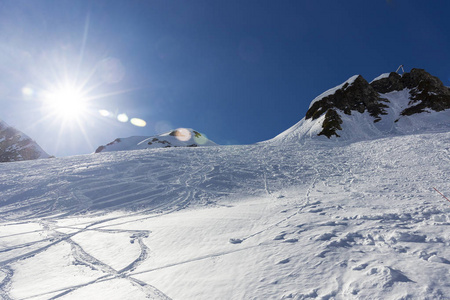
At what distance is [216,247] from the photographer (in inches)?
173

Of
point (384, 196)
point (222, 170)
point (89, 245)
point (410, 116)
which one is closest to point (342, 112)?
point (410, 116)

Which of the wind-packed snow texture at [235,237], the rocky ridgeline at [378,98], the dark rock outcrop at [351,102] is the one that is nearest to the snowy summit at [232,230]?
the wind-packed snow texture at [235,237]

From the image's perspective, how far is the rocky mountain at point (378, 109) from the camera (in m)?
27.4

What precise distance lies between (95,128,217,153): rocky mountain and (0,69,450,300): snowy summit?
4195 cm

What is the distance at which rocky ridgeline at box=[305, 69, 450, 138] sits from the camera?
3017cm

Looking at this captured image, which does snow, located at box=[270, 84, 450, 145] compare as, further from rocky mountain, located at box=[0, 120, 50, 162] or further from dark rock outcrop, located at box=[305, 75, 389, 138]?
rocky mountain, located at box=[0, 120, 50, 162]

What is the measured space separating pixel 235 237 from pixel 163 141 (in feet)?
181

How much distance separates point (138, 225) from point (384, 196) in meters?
7.26

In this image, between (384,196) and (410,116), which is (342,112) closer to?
(410,116)

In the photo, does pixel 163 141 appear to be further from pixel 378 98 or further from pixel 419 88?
pixel 419 88

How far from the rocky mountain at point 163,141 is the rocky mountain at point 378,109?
104 feet

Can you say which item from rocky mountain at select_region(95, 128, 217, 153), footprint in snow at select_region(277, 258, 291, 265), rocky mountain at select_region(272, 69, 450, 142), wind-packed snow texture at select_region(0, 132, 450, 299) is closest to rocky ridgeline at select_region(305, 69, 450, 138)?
rocky mountain at select_region(272, 69, 450, 142)

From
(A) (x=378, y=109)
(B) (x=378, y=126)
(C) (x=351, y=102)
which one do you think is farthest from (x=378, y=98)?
(B) (x=378, y=126)

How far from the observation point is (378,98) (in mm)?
36281
